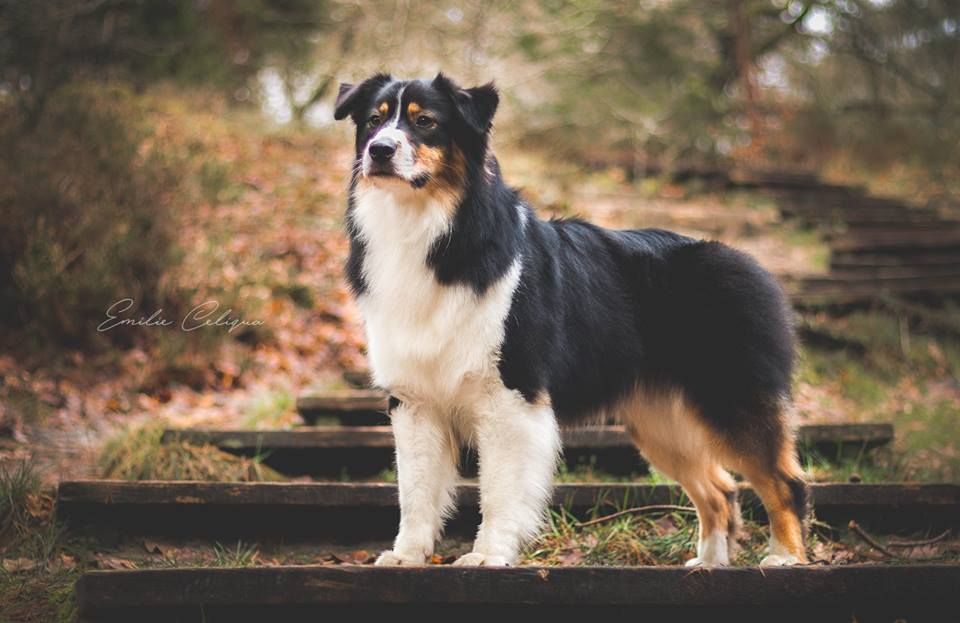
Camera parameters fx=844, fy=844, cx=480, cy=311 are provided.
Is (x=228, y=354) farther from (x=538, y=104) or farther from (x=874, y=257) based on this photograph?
(x=538, y=104)

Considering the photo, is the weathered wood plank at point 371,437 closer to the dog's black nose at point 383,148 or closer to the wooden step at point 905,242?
the dog's black nose at point 383,148

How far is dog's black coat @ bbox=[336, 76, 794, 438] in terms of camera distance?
2844mm

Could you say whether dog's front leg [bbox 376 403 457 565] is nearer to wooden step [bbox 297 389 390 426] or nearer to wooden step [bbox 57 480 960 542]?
Result: wooden step [bbox 57 480 960 542]

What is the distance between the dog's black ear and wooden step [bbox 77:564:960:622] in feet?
4.97

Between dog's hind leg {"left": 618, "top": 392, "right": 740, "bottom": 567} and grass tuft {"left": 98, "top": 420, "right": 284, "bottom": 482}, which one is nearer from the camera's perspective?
dog's hind leg {"left": 618, "top": 392, "right": 740, "bottom": 567}

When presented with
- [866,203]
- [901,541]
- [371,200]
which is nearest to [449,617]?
[371,200]

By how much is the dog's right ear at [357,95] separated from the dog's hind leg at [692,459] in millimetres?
1507

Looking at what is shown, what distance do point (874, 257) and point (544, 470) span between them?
6.65 m

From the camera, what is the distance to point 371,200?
294cm

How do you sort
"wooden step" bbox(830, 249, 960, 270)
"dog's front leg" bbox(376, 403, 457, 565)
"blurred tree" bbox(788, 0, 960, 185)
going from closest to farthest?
"dog's front leg" bbox(376, 403, 457, 565)
"wooden step" bbox(830, 249, 960, 270)
"blurred tree" bbox(788, 0, 960, 185)

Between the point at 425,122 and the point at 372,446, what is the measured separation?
1.75 metres

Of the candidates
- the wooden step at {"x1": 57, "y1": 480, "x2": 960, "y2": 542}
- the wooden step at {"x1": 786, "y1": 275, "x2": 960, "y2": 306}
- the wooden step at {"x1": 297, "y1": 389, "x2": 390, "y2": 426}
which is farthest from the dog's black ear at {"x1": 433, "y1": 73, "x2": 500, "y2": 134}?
the wooden step at {"x1": 786, "y1": 275, "x2": 960, "y2": 306}

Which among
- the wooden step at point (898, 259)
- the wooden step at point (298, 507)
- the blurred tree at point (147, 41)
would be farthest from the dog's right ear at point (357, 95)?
the wooden step at point (898, 259)

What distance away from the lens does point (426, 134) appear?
2.87 m
